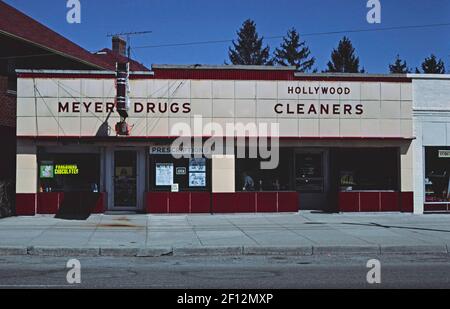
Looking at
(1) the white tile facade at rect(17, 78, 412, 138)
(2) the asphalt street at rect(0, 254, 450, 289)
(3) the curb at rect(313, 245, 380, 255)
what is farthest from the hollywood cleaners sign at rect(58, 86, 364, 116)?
(2) the asphalt street at rect(0, 254, 450, 289)

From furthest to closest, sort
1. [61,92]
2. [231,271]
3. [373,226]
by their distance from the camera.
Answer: [61,92]
[373,226]
[231,271]

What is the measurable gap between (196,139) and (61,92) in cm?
477

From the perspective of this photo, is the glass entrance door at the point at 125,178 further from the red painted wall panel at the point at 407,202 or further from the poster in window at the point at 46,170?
the red painted wall panel at the point at 407,202

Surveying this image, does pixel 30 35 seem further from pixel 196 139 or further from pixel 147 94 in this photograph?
pixel 196 139

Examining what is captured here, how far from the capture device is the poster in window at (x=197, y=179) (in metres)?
20.6

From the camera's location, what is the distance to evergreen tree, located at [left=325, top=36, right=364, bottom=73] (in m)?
73.0

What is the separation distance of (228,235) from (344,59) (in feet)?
201

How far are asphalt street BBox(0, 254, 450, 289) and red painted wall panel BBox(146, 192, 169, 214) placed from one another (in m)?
7.70

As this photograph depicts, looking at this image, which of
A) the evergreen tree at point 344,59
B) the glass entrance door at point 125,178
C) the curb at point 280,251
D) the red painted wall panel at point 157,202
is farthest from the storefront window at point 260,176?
the evergreen tree at point 344,59

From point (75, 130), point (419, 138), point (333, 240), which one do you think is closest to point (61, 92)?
point (75, 130)

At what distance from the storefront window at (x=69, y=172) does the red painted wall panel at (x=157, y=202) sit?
6.23ft

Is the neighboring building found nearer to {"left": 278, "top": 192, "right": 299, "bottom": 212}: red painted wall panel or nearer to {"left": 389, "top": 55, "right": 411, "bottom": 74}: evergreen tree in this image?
{"left": 278, "top": 192, "right": 299, "bottom": 212}: red painted wall panel
